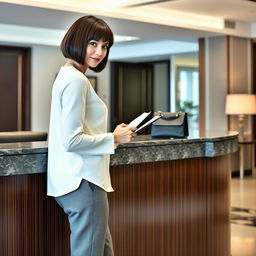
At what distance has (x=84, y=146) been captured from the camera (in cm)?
207

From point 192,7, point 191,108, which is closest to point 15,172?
point 192,7

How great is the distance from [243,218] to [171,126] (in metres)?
2.51

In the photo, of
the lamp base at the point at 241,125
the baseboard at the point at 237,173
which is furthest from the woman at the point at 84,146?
the baseboard at the point at 237,173

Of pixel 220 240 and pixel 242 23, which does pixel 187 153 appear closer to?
pixel 220 240

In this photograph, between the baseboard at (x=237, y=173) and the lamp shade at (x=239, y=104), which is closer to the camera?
the lamp shade at (x=239, y=104)

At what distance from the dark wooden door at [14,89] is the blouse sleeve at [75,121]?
28.4 ft

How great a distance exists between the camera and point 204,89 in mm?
8828

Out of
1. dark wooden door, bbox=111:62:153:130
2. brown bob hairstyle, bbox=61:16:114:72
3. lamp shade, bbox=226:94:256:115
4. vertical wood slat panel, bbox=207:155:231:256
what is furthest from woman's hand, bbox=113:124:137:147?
dark wooden door, bbox=111:62:153:130

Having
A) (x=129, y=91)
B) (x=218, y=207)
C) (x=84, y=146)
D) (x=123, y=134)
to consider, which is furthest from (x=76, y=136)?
(x=129, y=91)

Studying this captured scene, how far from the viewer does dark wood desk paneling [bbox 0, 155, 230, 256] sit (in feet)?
7.95

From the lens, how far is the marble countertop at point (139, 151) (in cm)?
232

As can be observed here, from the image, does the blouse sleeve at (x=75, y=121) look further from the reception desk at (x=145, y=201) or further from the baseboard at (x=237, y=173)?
the baseboard at (x=237, y=173)

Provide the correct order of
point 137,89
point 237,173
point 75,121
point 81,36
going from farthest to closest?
point 137,89, point 237,173, point 81,36, point 75,121

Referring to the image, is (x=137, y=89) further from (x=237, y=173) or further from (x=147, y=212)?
(x=147, y=212)
